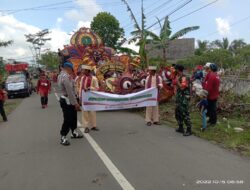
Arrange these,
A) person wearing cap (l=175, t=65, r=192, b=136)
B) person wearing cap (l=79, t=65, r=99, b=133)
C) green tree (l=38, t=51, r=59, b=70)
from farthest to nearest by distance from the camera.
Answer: green tree (l=38, t=51, r=59, b=70)
person wearing cap (l=79, t=65, r=99, b=133)
person wearing cap (l=175, t=65, r=192, b=136)

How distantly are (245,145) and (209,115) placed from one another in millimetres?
2315

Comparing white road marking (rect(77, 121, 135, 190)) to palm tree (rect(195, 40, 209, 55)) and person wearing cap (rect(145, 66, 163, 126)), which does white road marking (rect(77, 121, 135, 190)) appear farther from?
palm tree (rect(195, 40, 209, 55))

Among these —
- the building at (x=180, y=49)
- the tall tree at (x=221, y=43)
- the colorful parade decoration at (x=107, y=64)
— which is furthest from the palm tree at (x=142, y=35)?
the tall tree at (x=221, y=43)

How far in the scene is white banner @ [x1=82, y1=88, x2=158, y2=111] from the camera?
415 inches

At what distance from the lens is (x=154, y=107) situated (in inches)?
450

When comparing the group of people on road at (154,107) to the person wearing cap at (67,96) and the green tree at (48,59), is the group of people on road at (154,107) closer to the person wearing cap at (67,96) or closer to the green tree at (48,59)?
the person wearing cap at (67,96)

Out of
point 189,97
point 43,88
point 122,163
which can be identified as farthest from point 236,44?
point 122,163

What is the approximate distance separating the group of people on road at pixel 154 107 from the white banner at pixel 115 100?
0.51 ft

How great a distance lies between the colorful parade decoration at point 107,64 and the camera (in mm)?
15719

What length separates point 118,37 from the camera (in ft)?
199

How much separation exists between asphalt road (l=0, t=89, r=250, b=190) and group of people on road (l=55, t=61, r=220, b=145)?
0.39 meters

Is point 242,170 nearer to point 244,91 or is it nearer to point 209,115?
point 209,115
